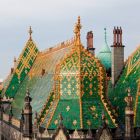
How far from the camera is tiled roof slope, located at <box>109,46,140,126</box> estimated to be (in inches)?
1174

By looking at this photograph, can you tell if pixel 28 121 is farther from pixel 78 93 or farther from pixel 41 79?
pixel 41 79

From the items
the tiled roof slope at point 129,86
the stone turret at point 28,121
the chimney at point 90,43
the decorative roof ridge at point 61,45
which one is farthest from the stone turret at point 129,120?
the chimney at point 90,43

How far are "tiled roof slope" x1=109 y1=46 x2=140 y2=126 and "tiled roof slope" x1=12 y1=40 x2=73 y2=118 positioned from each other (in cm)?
431

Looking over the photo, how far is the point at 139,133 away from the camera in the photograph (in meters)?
28.8

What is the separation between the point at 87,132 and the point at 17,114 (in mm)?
13022

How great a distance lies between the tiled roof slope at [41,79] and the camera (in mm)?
36281

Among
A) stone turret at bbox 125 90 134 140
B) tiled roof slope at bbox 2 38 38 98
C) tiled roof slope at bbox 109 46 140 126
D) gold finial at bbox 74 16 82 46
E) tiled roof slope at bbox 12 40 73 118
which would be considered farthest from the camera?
tiled roof slope at bbox 2 38 38 98

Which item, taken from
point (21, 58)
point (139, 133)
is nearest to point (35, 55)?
point (21, 58)

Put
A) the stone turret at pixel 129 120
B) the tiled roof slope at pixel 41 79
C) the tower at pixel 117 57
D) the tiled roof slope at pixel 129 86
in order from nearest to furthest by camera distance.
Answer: the stone turret at pixel 129 120 < the tiled roof slope at pixel 129 86 < the tower at pixel 117 57 < the tiled roof slope at pixel 41 79

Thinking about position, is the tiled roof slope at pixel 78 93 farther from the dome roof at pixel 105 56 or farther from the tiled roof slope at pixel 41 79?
the dome roof at pixel 105 56

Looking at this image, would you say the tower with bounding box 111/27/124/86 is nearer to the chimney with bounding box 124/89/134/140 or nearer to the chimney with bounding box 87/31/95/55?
the chimney with bounding box 124/89/134/140

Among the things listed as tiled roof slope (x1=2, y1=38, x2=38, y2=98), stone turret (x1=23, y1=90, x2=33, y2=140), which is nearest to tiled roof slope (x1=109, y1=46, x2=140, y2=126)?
stone turret (x1=23, y1=90, x2=33, y2=140)

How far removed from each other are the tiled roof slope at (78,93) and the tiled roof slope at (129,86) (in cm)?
109

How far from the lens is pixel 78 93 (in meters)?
30.6
